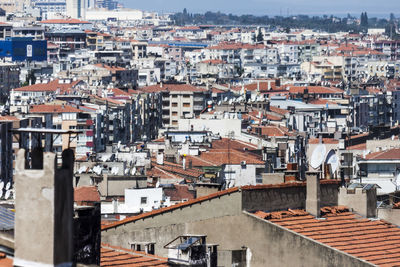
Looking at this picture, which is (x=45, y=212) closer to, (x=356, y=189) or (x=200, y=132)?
(x=356, y=189)

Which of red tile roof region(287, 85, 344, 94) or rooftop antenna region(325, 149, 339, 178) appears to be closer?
rooftop antenna region(325, 149, 339, 178)

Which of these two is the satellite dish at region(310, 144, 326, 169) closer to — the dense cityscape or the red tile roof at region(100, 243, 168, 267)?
the dense cityscape

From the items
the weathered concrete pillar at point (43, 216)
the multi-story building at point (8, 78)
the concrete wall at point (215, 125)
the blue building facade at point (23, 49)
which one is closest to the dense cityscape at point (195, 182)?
the weathered concrete pillar at point (43, 216)

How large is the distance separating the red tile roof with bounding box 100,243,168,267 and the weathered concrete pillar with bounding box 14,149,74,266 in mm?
5855

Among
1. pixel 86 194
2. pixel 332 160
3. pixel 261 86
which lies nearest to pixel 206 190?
pixel 332 160

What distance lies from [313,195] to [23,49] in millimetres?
181184

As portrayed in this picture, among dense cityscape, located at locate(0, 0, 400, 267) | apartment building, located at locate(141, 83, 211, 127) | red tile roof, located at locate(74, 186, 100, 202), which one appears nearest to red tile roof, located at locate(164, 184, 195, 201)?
dense cityscape, located at locate(0, 0, 400, 267)

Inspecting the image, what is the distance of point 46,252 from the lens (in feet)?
26.0

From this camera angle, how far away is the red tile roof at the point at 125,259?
14.3 metres

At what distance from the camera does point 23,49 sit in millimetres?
198250

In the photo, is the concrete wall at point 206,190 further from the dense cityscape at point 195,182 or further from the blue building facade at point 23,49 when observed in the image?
the blue building facade at point 23,49

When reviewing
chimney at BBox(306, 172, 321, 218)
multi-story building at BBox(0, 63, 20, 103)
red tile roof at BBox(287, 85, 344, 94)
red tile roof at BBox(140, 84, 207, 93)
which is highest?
chimney at BBox(306, 172, 321, 218)

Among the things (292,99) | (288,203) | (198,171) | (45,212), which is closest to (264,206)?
(288,203)

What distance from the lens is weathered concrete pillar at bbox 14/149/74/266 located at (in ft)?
26.1
